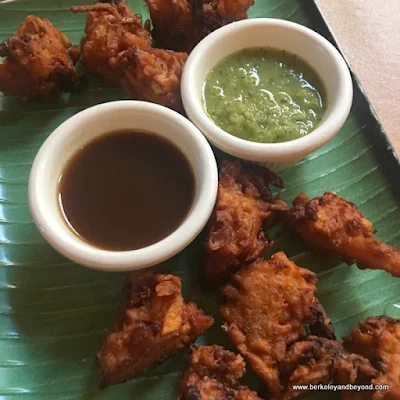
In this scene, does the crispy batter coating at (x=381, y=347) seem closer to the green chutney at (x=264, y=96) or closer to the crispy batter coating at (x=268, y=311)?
the crispy batter coating at (x=268, y=311)

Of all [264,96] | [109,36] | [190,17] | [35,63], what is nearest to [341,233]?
[264,96]

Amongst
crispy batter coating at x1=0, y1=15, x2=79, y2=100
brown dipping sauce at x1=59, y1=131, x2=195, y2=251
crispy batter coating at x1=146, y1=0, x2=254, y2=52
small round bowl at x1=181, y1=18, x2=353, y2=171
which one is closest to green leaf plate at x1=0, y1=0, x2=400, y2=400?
crispy batter coating at x1=0, y1=15, x2=79, y2=100

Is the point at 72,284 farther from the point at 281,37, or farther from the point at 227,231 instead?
the point at 281,37

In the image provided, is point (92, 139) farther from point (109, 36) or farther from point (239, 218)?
point (239, 218)

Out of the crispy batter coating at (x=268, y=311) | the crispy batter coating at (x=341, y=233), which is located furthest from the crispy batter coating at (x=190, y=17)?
the crispy batter coating at (x=268, y=311)

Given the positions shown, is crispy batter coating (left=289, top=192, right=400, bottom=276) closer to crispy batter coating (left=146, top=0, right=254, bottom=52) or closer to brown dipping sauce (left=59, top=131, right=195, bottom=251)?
brown dipping sauce (left=59, top=131, right=195, bottom=251)

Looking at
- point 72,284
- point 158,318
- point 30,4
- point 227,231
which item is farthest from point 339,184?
point 30,4
